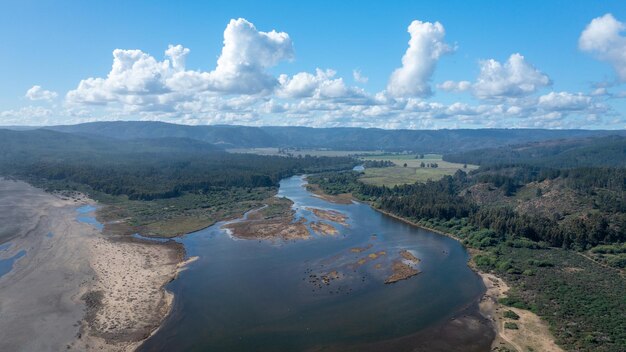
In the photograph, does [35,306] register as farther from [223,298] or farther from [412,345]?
[412,345]

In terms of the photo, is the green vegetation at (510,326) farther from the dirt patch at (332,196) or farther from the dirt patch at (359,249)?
the dirt patch at (332,196)

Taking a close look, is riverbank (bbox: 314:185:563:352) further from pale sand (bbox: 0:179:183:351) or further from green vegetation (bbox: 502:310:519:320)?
pale sand (bbox: 0:179:183:351)

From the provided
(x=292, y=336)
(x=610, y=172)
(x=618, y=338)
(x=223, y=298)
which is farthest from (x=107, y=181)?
(x=610, y=172)

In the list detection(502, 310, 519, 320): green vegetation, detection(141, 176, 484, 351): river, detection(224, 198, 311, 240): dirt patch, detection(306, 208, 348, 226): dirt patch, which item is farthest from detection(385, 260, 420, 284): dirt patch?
detection(306, 208, 348, 226): dirt patch

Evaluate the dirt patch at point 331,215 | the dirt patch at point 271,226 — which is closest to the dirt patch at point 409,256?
the dirt patch at point 271,226

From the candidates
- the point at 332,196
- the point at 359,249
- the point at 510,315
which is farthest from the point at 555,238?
the point at 332,196

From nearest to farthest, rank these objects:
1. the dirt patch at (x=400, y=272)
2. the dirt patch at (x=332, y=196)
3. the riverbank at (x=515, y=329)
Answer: the riverbank at (x=515, y=329)
the dirt patch at (x=400, y=272)
the dirt patch at (x=332, y=196)
